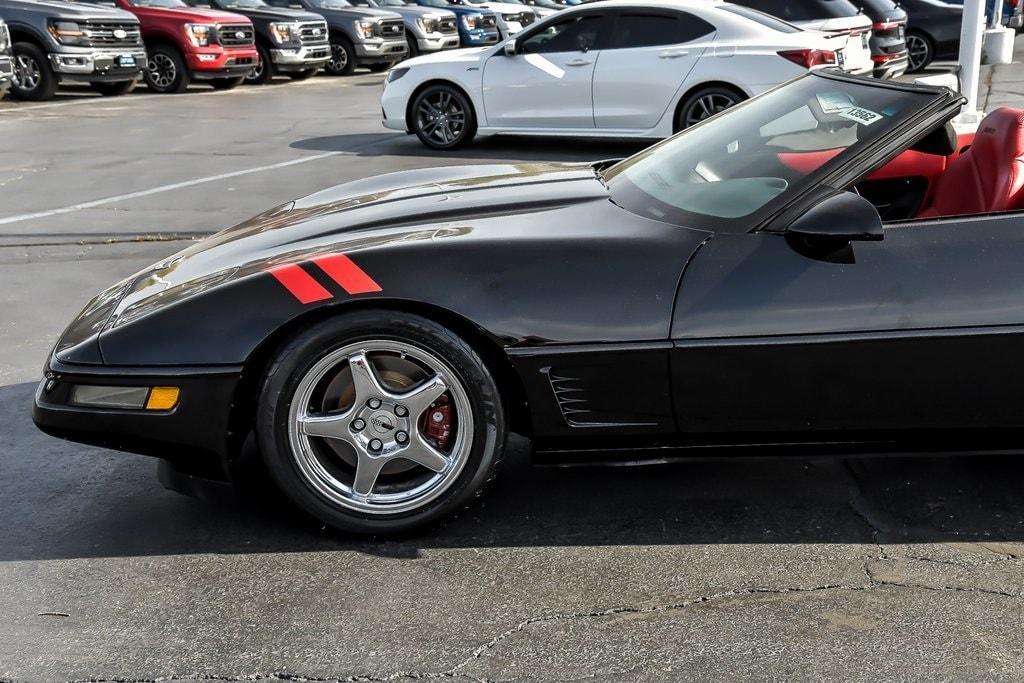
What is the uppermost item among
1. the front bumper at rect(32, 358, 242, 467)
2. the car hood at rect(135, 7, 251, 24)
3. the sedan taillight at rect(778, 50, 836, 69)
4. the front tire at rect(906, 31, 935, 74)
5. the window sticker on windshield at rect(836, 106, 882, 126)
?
the window sticker on windshield at rect(836, 106, 882, 126)

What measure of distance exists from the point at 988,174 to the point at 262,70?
56.8ft

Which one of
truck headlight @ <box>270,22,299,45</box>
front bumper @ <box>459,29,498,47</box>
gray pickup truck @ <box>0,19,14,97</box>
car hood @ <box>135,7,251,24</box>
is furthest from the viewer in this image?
front bumper @ <box>459,29,498,47</box>

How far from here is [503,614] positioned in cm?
311

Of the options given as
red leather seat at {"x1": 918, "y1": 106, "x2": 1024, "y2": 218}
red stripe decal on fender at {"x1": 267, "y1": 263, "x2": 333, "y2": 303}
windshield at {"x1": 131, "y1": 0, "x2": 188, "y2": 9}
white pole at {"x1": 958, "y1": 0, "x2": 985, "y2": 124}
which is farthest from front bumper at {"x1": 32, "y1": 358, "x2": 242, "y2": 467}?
windshield at {"x1": 131, "y1": 0, "x2": 188, "y2": 9}

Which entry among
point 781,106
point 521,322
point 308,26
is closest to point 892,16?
point 308,26

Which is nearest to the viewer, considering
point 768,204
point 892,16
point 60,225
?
point 768,204

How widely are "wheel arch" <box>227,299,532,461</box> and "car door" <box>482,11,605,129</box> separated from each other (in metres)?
8.37

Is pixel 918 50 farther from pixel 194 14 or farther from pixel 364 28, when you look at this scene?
pixel 194 14

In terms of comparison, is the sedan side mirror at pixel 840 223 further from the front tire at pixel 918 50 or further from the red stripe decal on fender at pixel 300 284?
the front tire at pixel 918 50

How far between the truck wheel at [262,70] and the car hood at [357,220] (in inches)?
614

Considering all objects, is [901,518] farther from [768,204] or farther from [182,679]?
[182,679]

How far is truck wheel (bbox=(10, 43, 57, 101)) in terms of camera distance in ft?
53.1

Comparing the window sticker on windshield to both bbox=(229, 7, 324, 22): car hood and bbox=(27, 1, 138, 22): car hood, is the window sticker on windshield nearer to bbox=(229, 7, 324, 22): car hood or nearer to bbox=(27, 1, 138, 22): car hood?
bbox=(27, 1, 138, 22): car hood

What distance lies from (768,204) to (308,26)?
57.1ft
